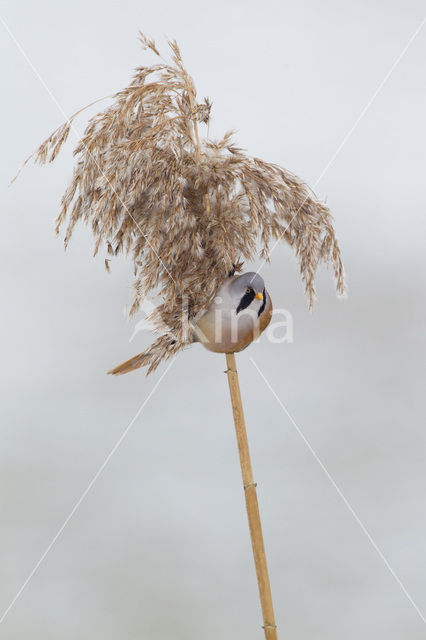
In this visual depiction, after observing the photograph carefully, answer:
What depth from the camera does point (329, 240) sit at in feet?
6.27

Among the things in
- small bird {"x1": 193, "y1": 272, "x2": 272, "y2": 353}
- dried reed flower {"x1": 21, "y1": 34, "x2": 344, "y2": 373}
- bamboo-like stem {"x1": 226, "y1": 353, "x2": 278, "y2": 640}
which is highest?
dried reed flower {"x1": 21, "y1": 34, "x2": 344, "y2": 373}

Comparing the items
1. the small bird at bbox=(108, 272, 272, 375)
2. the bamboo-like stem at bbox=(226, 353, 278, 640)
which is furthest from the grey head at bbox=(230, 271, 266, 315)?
the bamboo-like stem at bbox=(226, 353, 278, 640)

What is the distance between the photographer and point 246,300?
1.81 m

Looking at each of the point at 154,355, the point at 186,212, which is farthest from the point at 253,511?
the point at 186,212

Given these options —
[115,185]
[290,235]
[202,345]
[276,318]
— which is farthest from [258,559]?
[115,185]

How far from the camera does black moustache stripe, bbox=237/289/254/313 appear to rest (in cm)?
181

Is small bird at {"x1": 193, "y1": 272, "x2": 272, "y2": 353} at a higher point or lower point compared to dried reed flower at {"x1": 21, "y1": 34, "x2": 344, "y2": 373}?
lower

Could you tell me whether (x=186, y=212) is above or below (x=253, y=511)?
above

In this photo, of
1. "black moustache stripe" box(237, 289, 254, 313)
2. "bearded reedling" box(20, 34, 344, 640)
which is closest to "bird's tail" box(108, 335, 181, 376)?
"bearded reedling" box(20, 34, 344, 640)

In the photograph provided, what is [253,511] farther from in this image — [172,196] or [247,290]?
[172,196]

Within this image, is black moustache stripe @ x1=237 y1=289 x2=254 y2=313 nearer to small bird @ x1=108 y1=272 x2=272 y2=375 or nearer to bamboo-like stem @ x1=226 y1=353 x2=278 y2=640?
small bird @ x1=108 y1=272 x2=272 y2=375

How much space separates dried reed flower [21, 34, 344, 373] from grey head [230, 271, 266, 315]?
0.04 meters

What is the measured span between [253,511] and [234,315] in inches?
19.8

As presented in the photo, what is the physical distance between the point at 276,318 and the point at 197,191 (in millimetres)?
533
